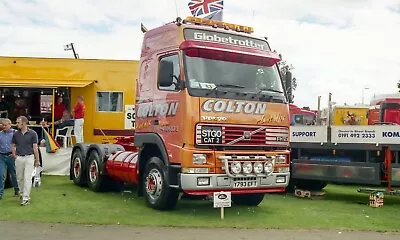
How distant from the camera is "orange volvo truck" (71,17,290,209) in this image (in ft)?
32.4

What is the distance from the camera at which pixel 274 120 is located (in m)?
10.7

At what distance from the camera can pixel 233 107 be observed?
33.5 feet

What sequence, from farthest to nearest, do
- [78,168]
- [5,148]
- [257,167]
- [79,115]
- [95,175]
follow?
1. [79,115]
2. [78,168]
3. [95,175]
4. [5,148]
5. [257,167]

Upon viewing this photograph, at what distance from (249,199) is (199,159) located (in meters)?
2.55

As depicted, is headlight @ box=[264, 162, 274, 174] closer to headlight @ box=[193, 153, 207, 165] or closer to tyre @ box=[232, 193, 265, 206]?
headlight @ box=[193, 153, 207, 165]

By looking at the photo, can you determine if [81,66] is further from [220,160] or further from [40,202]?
[220,160]

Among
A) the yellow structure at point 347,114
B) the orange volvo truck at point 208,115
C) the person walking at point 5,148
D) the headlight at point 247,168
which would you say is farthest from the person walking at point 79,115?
the yellow structure at point 347,114

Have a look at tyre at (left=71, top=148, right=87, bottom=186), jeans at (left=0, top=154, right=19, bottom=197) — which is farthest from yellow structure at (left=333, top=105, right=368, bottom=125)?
jeans at (left=0, top=154, right=19, bottom=197)

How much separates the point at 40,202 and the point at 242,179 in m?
4.29

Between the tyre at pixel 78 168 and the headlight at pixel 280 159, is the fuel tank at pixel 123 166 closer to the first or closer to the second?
the tyre at pixel 78 168

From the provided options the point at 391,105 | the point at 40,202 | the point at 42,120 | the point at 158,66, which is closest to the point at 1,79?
the point at 42,120

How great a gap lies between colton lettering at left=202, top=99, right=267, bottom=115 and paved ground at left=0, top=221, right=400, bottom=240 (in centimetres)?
220

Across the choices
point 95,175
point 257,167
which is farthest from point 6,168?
point 257,167

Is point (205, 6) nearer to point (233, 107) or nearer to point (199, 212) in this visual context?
point (233, 107)
